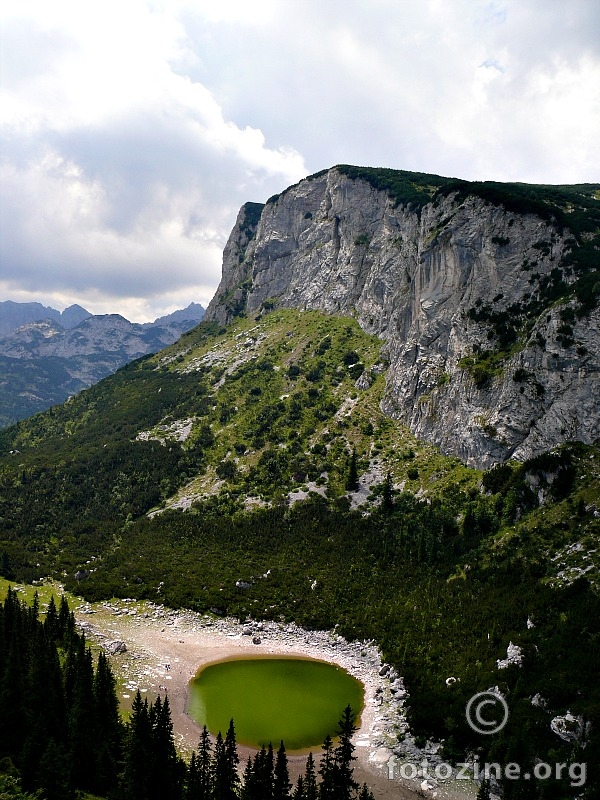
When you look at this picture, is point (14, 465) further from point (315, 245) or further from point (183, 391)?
point (315, 245)

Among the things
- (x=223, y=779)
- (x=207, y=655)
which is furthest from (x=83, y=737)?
(x=207, y=655)

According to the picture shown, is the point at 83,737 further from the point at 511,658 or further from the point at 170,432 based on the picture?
the point at 170,432

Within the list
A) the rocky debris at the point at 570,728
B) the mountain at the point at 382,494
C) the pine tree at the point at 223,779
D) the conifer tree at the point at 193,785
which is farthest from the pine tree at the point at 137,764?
the rocky debris at the point at 570,728

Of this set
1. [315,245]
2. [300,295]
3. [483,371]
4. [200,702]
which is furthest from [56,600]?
[315,245]

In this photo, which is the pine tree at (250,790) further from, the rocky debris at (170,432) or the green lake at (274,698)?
the rocky debris at (170,432)

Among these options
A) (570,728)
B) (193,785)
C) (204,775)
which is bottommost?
(204,775)

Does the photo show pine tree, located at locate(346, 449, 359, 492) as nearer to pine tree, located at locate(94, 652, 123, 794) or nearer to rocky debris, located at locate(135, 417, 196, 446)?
rocky debris, located at locate(135, 417, 196, 446)

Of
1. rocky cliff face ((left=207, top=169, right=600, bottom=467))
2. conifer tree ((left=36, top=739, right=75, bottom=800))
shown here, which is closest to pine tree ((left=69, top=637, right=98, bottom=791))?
conifer tree ((left=36, top=739, right=75, bottom=800))
